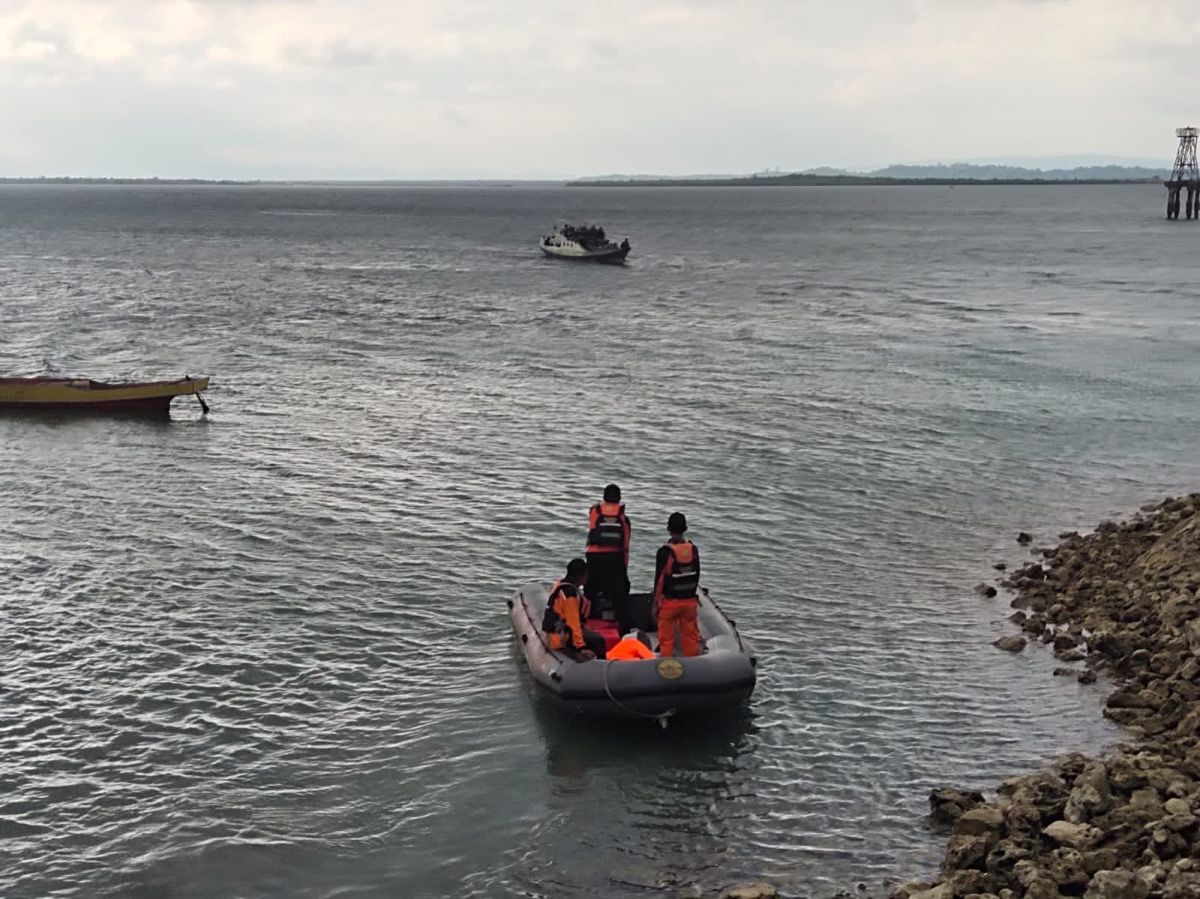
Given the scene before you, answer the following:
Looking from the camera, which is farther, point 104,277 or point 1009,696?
point 104,277

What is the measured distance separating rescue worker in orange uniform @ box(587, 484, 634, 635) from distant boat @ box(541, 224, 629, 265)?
7551 cm

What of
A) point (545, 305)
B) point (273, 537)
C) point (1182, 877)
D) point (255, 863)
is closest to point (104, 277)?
point (545, 305)

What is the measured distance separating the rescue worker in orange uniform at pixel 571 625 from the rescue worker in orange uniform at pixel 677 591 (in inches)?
33.4

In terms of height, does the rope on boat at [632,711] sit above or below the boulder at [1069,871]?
below

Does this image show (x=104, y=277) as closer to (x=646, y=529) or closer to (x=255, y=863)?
(x=646, y=529)

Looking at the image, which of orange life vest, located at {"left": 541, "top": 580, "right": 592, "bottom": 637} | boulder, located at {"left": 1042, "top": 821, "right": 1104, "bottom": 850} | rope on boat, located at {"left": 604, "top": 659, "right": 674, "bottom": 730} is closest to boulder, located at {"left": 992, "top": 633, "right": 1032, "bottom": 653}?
rope on boat, located at {"left": 604, "top": 659, "right": 674, "bottom": 730}

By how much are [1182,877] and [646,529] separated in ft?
46.3

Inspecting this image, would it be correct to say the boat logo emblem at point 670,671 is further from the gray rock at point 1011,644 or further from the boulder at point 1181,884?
the boulder at point 1181,884

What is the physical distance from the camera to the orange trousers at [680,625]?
14.7 m

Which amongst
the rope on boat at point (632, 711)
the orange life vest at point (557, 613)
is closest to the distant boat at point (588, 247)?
the orange life vest at point (557, 613)

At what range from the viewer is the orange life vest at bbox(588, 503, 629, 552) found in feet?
49.8

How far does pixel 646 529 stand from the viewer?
904 inches

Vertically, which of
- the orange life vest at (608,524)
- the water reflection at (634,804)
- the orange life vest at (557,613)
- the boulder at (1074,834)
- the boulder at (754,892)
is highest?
the orange life vest at (608,524)

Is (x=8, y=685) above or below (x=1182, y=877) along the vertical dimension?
below
